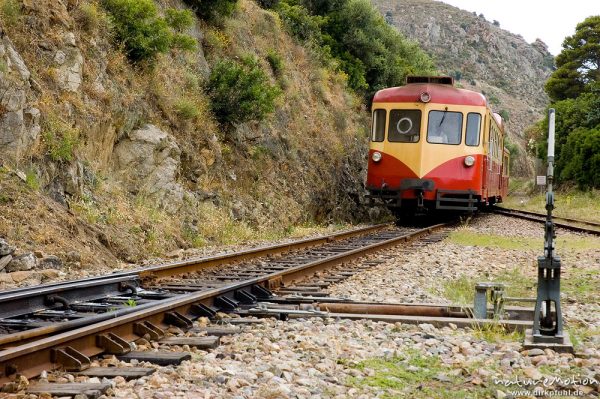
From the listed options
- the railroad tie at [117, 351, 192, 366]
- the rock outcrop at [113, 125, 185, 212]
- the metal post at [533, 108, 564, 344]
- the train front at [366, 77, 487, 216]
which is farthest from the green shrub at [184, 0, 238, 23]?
the railroad tie at [117, 351, 192, 366]

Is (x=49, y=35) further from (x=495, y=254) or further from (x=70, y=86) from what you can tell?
(x=495, y=254)

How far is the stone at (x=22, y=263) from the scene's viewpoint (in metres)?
8.05

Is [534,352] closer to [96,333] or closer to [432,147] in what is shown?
[96,333]

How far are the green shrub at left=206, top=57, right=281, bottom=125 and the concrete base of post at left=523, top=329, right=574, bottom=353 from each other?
12.4 m

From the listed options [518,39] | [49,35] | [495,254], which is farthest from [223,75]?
[518,39]

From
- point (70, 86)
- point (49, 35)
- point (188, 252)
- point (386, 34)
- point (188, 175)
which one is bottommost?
point (188, 252)

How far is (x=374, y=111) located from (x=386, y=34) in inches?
704

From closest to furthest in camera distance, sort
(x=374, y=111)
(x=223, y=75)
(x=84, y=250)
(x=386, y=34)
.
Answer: (x=84, y=250) < (x=223, y=75) < (x=374, y=111) < (x=386, y=34)

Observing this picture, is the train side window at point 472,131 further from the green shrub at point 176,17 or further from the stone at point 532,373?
the stone at point 532,373

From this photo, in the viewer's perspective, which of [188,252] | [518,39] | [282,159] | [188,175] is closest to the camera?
[188,252]

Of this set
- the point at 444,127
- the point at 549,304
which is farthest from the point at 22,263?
the point at 444,127

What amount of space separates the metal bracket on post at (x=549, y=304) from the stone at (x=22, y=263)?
5.34 metres

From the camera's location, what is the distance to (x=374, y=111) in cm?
1850

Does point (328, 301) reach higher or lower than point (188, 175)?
lower
